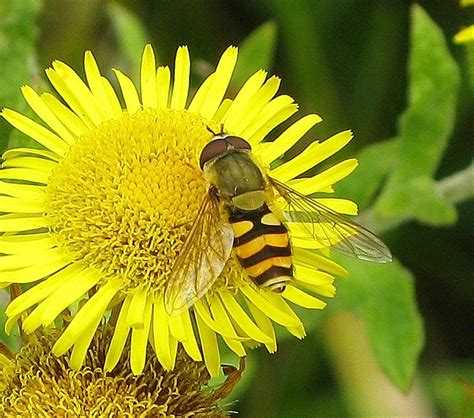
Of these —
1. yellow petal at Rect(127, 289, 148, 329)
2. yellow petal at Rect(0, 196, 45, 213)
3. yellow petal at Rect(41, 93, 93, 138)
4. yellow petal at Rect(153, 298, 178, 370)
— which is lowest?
yellow petal at Rect(153, 298, 178, 370)

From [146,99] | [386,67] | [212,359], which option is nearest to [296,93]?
[386,67]

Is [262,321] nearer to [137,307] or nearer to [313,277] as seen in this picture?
[313,277]

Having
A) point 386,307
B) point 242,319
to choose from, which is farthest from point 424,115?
point 242,319

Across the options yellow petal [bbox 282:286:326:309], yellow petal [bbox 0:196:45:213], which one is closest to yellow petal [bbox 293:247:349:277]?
yellow petal [bbox 282:286:326:309]

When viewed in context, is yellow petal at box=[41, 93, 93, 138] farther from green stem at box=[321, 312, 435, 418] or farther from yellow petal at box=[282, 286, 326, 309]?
green stem at box=[321, 312, 435, 418]

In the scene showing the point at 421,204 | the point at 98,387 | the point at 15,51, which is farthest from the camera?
the point at 421,204
